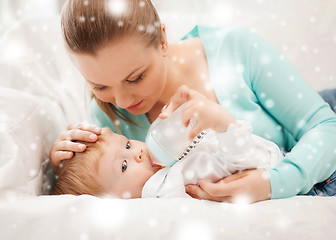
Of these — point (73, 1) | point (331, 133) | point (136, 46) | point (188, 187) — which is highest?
point (73, 1)

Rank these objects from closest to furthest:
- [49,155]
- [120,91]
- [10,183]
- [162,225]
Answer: [162,225]
[10,183]
[120,91]
[49,155]

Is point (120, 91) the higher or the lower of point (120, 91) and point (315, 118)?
the higher

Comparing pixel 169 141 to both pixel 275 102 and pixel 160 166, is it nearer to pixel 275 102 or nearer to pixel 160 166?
pixel 160 166

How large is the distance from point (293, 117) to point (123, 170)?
61 cm

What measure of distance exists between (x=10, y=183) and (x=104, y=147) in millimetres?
302

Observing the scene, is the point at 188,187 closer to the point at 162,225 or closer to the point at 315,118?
the point at 162,225

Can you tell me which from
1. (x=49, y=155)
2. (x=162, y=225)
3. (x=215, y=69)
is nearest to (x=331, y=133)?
(x=215, y=69)

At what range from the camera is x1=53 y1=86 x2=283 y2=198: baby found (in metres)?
0.92

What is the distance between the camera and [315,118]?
112 cm

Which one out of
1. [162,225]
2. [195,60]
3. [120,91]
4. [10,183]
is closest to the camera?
[162,225]

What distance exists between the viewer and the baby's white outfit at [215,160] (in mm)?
911

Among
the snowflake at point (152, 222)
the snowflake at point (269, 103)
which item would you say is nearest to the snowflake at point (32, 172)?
the snowflake at point (152, 222)

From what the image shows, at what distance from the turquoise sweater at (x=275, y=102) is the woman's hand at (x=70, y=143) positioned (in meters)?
0.32

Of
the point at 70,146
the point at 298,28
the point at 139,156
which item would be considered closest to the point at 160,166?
the point at 139,156
